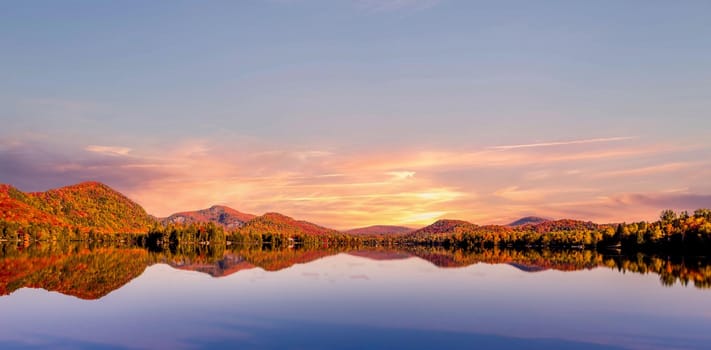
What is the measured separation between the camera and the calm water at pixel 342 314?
23.7m

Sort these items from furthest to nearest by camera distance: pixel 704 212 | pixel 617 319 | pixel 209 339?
pixel 704 212
pixel 617 319
pixel 209 339

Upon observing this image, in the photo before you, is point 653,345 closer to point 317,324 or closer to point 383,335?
point 383,335

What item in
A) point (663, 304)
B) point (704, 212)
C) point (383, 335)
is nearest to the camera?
point (383, 335)

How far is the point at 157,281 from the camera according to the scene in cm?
4972

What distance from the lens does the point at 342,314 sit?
31.2 meters

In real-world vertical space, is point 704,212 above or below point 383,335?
above

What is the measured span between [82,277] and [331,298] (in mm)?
26604

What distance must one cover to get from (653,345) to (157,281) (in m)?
41.5

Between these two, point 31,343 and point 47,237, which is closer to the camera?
point 31,343

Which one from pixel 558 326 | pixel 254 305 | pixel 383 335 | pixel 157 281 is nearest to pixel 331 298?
pixel 254 305

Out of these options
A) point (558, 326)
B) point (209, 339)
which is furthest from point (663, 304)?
point (209, 339)

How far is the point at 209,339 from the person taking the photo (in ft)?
77.0

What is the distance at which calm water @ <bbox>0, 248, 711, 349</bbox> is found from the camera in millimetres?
23672

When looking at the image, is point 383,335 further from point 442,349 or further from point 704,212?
point 704,212
